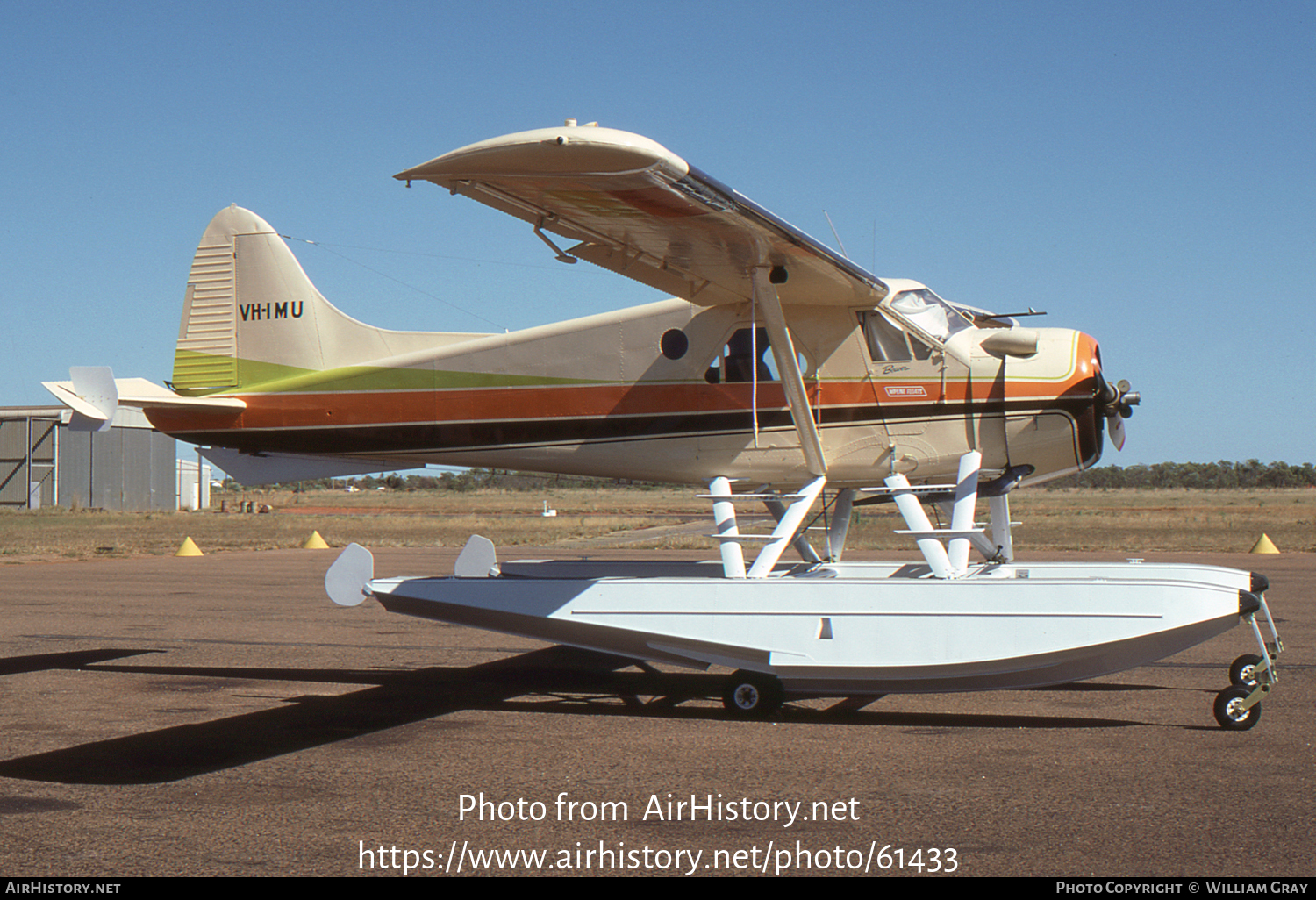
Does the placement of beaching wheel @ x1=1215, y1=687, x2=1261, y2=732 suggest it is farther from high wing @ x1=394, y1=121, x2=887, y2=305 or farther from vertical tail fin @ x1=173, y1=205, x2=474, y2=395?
vertical tail fin @ x1=173, y1=205, x2=474, y2=395

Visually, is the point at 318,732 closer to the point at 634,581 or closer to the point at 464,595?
the point at 464,595

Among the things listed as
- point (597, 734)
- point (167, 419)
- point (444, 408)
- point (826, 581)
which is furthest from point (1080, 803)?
point (167, 419)

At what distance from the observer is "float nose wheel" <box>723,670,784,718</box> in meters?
7.80

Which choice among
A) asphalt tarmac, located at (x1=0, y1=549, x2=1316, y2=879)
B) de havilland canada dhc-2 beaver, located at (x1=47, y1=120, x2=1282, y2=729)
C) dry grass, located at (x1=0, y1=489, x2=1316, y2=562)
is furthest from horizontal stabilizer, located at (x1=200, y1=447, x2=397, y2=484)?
dry grass, located at (x1=0, y1=489, x2=1316, y2=562)

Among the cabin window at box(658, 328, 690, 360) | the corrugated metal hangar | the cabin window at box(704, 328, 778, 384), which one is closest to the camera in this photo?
the cabin window at box(704, 328, 778, 384)

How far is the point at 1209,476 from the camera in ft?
391

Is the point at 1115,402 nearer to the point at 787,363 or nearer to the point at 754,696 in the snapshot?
the point at 787,363

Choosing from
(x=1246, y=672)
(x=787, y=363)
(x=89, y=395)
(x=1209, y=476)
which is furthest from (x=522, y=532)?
(x=1209, y=476)

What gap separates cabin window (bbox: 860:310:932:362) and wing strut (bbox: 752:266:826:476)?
0.69 metres

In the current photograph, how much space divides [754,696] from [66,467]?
187 ft

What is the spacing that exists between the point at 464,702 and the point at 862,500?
4081 mm

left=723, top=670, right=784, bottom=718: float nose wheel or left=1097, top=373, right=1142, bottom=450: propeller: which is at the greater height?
left=1097, top=373, right=1142, bottom=450: propeller

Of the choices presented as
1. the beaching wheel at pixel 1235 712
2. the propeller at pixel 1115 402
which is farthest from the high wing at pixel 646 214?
the beaching wheel at pixel 1235 712

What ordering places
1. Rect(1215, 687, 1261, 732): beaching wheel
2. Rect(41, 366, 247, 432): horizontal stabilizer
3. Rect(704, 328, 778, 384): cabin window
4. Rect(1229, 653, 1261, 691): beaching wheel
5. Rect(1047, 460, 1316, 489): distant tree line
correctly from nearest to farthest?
Rect(1215, 687, 1261, 732): beaching wheel < Rect(1229, 653, 1261, 691): beaching wheel < Rect(41, 366, 247, 432): horizontal stabilizer < Rect(704, 328, 778, 384): cabin window < Rect(1047, 460, 1316, 489): distant tree line
